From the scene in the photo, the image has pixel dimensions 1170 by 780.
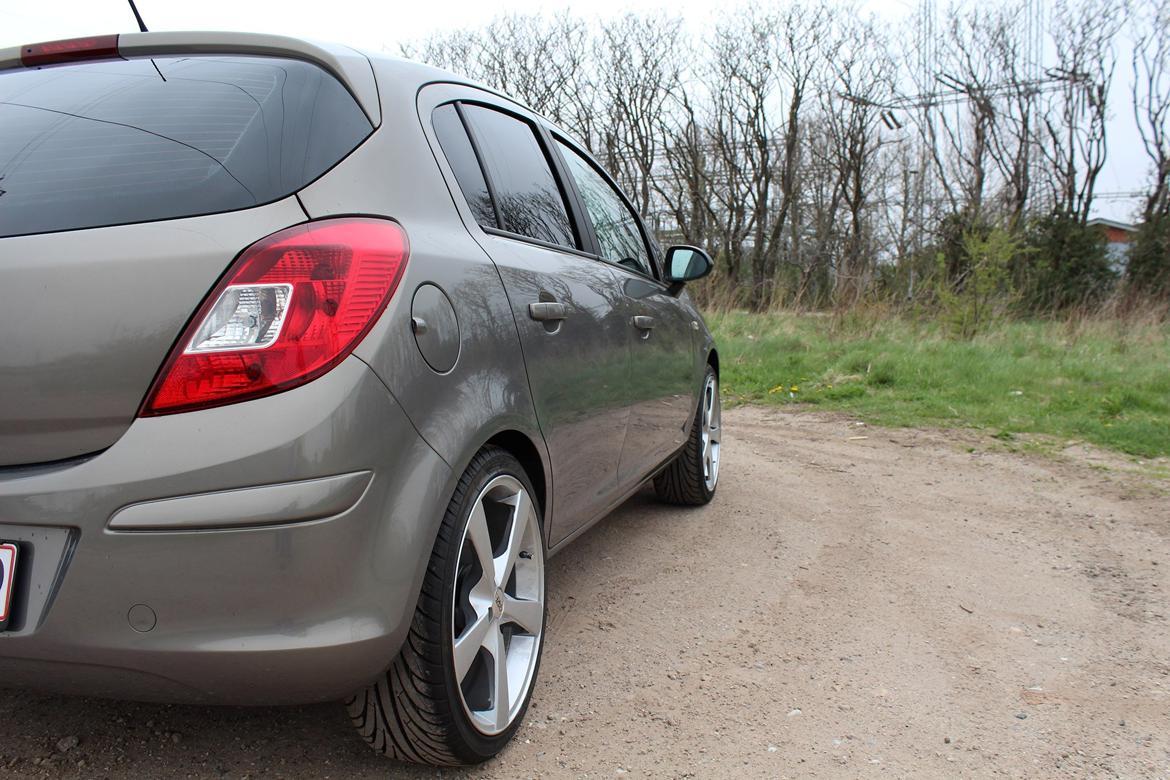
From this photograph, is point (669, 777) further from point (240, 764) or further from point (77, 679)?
point (77, 679)

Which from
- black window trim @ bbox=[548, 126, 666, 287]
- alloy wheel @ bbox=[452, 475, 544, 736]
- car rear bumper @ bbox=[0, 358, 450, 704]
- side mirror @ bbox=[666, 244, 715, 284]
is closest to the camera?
car rear bumper @ bbox=[0, 358, 450, 704]

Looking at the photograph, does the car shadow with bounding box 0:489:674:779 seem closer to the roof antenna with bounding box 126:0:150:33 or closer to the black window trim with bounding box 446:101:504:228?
the black window trim with bounding box 446:101:504:228

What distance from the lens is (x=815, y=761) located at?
2.14 metres

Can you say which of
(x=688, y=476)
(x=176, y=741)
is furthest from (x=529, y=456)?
(x=688, y=476)

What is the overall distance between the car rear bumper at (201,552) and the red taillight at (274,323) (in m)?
0.03

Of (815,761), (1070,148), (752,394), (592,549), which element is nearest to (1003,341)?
(752,394)

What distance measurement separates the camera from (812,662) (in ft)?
8.87

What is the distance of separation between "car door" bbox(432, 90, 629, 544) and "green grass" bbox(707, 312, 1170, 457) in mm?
4475

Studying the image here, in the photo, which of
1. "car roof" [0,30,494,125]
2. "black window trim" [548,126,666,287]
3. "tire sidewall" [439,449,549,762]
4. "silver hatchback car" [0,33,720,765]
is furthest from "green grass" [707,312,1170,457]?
"car roof" [0,30,494,125]

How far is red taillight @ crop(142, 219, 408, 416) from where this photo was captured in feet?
5.06

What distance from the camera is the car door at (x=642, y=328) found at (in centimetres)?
321

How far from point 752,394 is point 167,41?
22.3ft

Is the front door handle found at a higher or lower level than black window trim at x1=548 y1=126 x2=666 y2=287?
lower

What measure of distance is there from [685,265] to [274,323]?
8.55 ft
